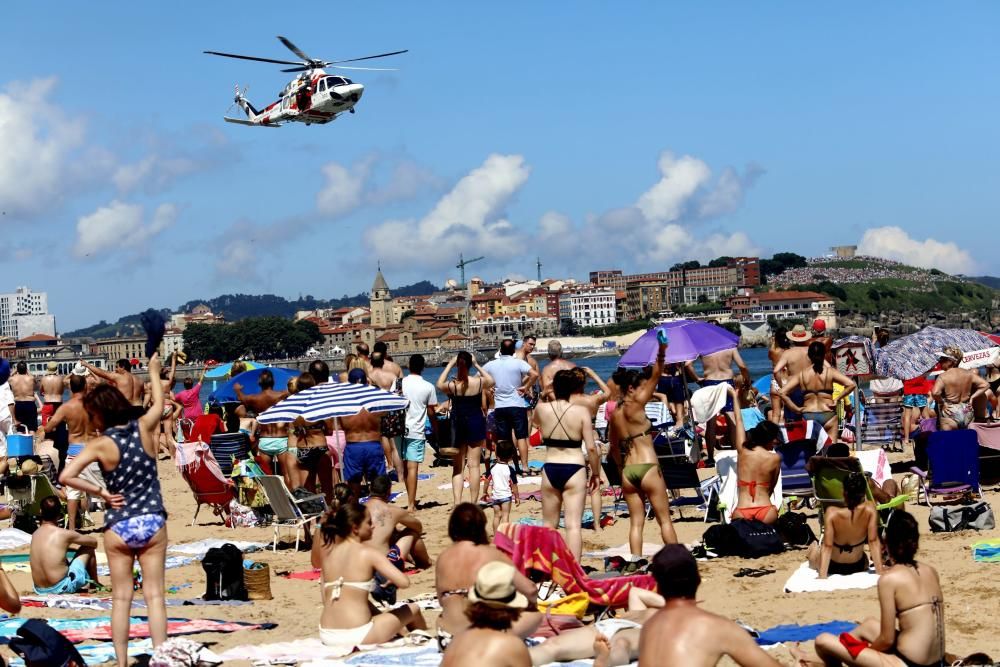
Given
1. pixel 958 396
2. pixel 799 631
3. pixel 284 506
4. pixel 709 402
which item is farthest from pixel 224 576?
pixel 958 396

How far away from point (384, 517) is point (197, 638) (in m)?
1.37

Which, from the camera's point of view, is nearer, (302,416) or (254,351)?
(302,416)

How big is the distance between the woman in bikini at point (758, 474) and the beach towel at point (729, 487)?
0.05 m

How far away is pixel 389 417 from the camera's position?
1073cm

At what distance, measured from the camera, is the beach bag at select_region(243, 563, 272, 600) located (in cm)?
752

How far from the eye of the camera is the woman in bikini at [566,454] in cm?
736

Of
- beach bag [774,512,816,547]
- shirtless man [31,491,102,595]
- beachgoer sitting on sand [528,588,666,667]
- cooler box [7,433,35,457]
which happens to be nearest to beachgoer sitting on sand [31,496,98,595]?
shirtless man [31,491,102,595]

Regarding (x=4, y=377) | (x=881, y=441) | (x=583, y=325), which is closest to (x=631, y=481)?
(x=881, y=441)

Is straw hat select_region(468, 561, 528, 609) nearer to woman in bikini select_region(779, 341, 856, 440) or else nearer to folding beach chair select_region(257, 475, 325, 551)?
folding beach chair select_region(257, 475, 325, 551)

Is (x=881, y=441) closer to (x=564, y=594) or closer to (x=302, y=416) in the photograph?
(x=302, y=416)

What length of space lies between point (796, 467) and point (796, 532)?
868mm

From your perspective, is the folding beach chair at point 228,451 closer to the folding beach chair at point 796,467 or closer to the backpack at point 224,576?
the backpack at point 224,576

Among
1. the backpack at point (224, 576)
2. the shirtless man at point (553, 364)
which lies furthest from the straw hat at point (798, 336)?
the backpack at point (224, 576)

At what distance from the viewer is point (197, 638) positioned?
20.8 ft
